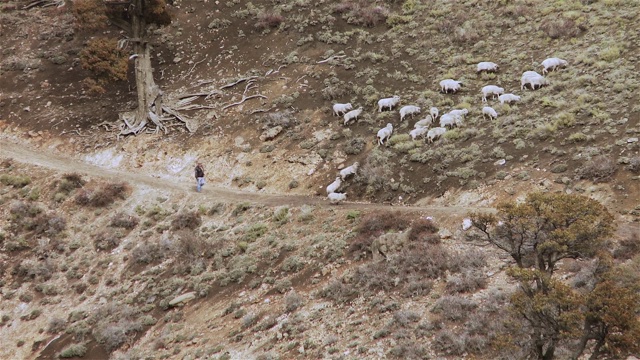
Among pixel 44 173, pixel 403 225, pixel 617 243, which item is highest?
pixel 617 243

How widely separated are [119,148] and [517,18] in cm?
2387

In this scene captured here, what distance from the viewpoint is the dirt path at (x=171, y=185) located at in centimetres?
2092

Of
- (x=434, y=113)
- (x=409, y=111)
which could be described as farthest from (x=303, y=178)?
(x=434, y=113)

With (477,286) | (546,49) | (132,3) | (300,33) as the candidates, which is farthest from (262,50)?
(477,286)

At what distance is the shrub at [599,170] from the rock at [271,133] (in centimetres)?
1436

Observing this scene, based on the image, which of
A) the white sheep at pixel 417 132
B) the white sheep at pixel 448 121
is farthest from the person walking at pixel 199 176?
the white sheep at pixel 448 121

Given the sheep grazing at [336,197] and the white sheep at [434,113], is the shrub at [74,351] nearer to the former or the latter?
the sheep grazing at [336,197]

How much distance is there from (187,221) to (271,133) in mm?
6607

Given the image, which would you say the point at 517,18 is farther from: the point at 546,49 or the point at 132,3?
the point at 132,3

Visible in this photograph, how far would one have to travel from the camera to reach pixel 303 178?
2478cm

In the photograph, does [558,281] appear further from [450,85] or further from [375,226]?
[450,85]

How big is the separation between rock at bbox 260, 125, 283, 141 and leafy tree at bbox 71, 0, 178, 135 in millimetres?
6069

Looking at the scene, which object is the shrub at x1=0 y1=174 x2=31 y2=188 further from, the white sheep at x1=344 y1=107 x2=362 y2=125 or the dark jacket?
the white sheep at x1=344 y1=107 x2=362 y2=125

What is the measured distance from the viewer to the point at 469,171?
68.5 ft
